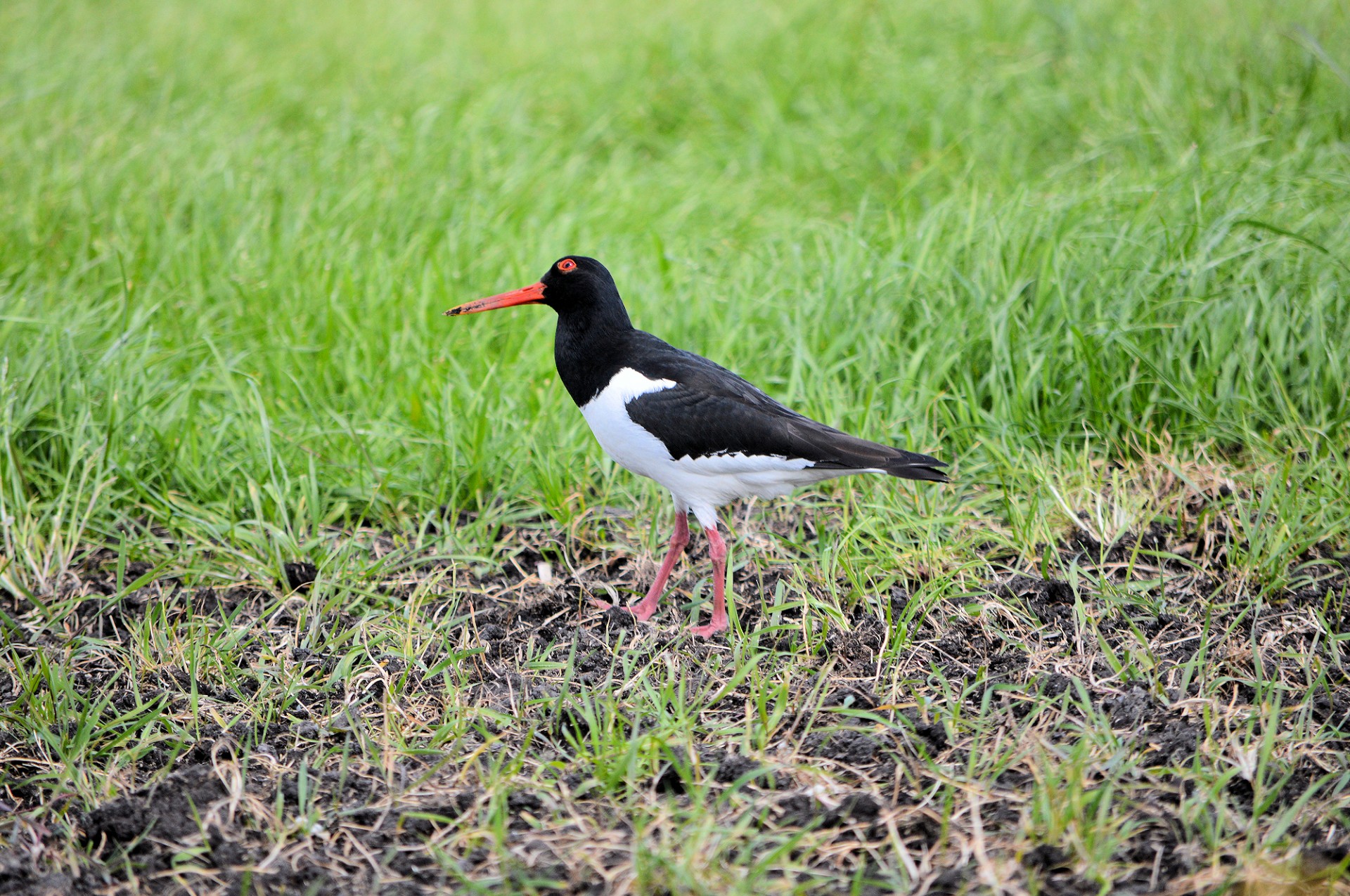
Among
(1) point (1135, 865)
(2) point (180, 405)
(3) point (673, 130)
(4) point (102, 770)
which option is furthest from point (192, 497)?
(3) point (673, 130)

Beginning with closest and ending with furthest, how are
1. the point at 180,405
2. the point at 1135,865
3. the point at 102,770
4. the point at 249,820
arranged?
the point at 1135,865, the point at 249,820, the point at 102,770, the point at 180,405

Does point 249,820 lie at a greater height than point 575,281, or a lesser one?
lesser

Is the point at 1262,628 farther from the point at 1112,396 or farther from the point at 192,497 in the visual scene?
the point at 192,497

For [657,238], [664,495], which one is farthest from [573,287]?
[657,238]

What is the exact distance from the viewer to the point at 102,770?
9.28 ft

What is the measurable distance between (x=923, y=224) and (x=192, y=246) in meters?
3.59

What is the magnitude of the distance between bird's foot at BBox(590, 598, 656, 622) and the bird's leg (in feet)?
0.59

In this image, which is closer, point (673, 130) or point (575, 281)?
point (575, 281)

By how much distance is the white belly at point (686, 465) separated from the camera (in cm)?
352

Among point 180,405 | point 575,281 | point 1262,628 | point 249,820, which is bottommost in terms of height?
point 1262,628

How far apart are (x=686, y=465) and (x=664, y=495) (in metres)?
0.79

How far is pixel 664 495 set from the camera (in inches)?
170

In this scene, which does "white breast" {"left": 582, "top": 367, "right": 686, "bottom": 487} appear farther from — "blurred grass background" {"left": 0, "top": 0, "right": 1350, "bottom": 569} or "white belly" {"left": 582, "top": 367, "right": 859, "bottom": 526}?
"blurred grass background" {"left": 0, "top": 0, "right": 1350, "bottom": 569}

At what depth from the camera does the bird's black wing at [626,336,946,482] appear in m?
3.44
